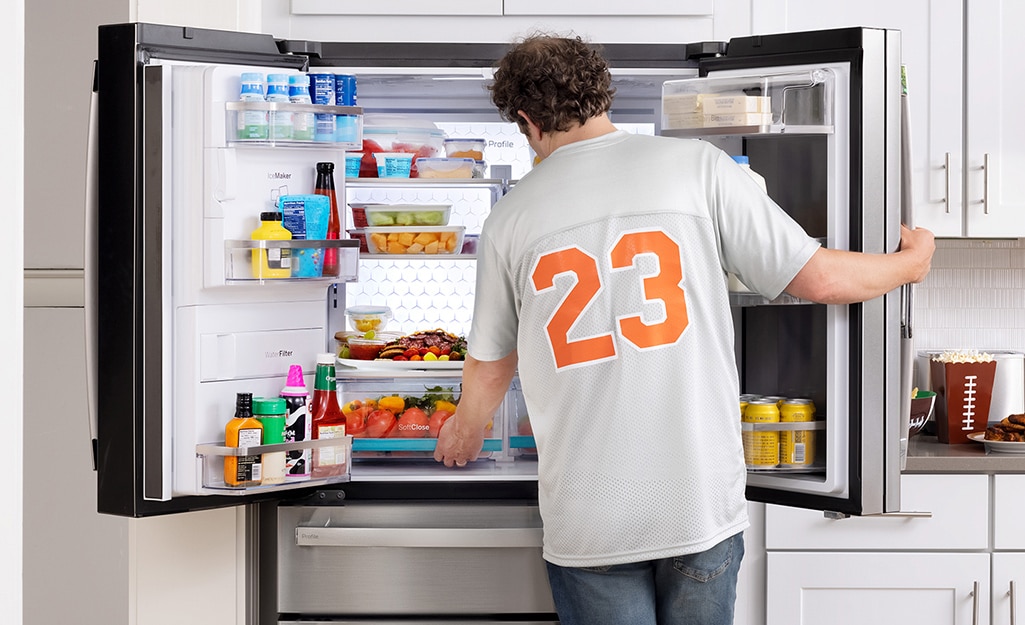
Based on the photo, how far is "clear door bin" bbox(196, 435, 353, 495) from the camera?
1.91m

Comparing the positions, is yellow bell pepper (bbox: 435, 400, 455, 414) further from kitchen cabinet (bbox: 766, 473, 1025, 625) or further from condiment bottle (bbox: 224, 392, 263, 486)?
kitchen cabinet (bbox: 766, 473, 1025, 625)

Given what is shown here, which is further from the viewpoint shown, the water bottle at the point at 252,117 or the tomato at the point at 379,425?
the tomato at the point at 379,425

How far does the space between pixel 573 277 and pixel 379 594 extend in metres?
0.98

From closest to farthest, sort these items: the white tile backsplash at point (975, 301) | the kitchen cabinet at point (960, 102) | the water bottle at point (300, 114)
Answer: the water bottle at point (300, 114), the kitchen cabinet at point (960, 102), the white tile backsplash at point (975, 301)

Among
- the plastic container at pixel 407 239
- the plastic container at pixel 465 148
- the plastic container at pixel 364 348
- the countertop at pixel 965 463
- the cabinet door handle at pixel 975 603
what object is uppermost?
the plastic container at pixel 465 148

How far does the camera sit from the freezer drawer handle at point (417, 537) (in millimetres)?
2131

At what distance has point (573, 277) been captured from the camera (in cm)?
162

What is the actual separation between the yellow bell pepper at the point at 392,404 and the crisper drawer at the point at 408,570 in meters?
0.25

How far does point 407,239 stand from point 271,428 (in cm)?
61

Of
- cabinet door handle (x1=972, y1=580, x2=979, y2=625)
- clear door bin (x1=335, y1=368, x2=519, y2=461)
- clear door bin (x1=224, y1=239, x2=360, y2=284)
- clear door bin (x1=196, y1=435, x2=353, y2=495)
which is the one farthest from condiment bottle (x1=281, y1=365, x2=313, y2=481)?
cabinet door handle (x1=972, y1=580, x2=979, y2=625)

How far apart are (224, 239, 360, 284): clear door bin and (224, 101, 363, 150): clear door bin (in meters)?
0.20

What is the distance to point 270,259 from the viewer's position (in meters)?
1.95

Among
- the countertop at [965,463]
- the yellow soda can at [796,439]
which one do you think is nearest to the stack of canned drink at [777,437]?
the yellow soda can at [796,439]
